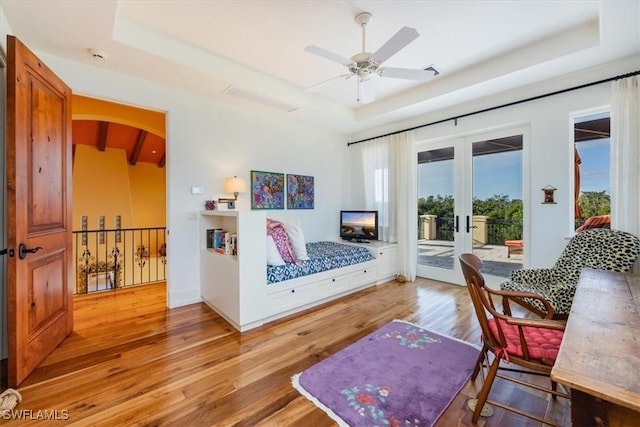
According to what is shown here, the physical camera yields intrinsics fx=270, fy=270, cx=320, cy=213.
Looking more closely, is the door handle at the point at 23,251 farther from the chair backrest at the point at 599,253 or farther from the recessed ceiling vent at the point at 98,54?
the chair backrest at the point at 599,253

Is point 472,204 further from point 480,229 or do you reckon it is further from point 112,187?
point 112,187

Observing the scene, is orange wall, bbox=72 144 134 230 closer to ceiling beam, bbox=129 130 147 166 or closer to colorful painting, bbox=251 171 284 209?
ceiling beam, bbox=129 130 147 166

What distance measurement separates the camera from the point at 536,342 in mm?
1535

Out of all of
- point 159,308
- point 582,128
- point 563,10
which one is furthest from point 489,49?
point 159,308

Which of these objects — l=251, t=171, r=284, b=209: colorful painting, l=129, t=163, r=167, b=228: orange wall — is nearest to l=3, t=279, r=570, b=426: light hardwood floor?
l=251, t=171, r=284, b=209: colorful painting

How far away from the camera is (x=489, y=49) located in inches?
115

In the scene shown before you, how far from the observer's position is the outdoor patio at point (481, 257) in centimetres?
378

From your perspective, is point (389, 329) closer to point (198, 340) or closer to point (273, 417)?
point (273, 417)

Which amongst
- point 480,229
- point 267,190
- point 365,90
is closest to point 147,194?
point 267,190

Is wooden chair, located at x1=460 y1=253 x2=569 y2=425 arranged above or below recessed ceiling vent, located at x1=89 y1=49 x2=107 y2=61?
below

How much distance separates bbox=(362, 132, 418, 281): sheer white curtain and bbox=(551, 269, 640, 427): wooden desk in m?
3.10

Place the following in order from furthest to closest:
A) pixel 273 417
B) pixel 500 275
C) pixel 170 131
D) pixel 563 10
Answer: pixel 500 275 < pixel 170 131 < pixel 563 10 < pixel 273 417

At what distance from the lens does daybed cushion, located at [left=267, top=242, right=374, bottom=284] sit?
9.84ft

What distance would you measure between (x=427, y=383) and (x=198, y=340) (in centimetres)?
199
